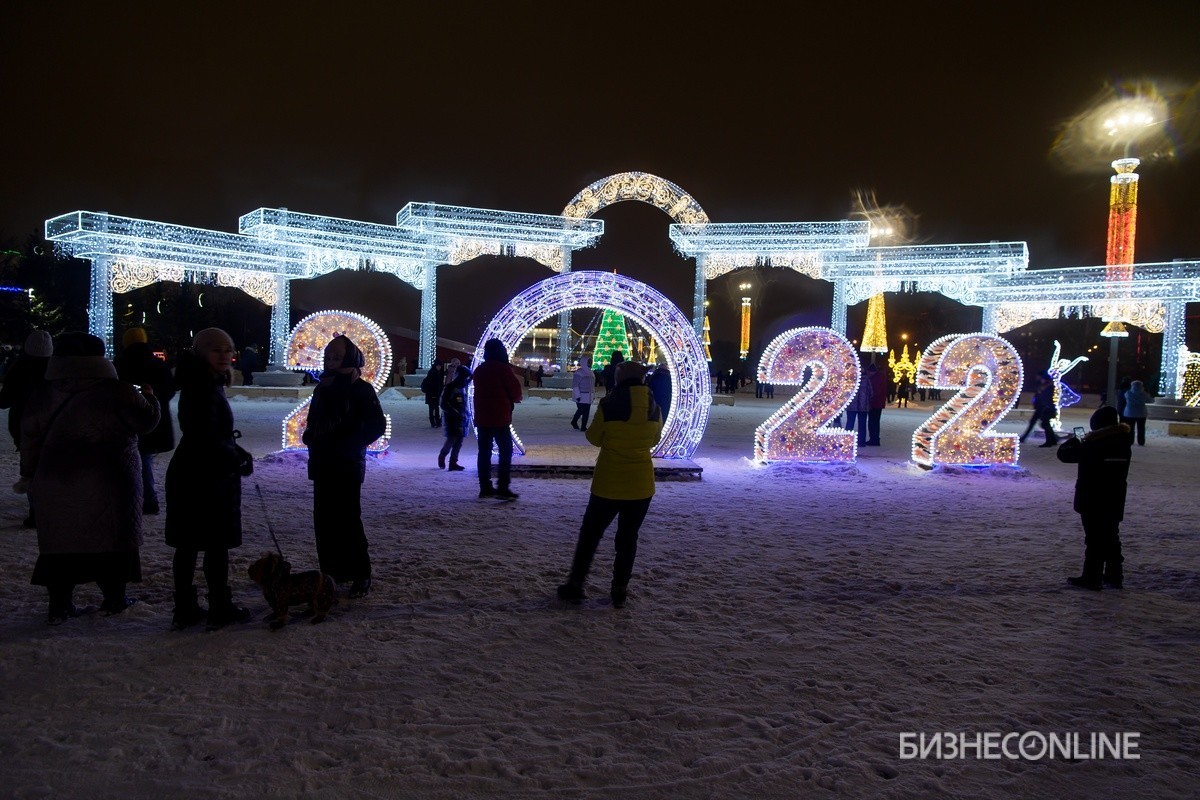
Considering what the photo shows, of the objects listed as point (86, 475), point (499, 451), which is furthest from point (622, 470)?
point (499, 451)

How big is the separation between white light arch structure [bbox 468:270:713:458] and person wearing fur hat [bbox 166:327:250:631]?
5944 mm

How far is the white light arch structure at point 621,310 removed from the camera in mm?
10141

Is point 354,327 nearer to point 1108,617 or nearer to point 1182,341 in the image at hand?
point 1108,617

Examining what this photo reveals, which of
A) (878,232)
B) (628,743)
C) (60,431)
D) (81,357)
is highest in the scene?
(878,232)

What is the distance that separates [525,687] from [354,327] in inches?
319

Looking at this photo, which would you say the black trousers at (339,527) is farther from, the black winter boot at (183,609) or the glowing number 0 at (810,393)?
the glowing number 0 at (810,393)

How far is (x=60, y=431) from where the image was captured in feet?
13.0

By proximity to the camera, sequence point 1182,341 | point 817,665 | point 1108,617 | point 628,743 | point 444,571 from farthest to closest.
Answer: point 1182,341, point 444,571, point 1108,617, point 817,665, point 628,743

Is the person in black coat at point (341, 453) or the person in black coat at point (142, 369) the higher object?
the person in black coat at point (142, 369)

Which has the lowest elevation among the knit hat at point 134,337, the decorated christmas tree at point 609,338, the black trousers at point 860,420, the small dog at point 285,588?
the small dog at point 285,588

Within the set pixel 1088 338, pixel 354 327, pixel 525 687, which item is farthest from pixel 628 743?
pixel 1088 338

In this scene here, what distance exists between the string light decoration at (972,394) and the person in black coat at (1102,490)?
17.3 feet

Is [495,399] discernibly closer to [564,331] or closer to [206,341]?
[206,341]

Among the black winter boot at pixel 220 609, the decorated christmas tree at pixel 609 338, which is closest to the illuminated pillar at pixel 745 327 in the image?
the decorated christmas tree at pixel 609 338
